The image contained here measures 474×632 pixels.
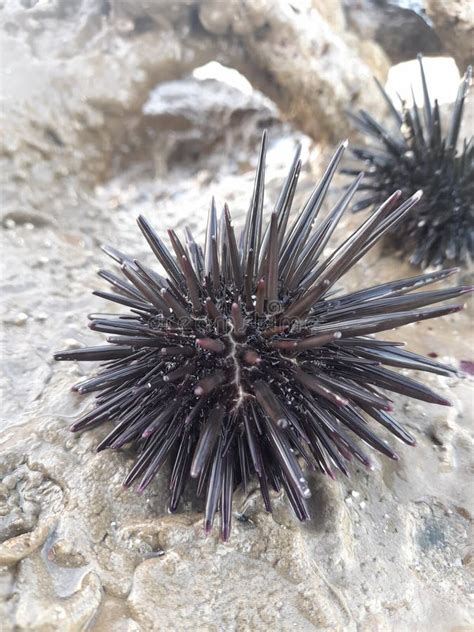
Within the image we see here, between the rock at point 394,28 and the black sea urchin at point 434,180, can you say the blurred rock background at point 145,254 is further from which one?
the black sea urchin at point 434,180

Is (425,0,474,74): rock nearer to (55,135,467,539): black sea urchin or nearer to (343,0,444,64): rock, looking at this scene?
(343,0,444,64): rock

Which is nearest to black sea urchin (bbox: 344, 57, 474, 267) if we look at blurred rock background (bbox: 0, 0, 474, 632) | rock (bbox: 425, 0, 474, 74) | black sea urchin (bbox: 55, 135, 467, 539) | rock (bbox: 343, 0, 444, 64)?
blurred rock background (bbox: 0, 0, 474, 632)

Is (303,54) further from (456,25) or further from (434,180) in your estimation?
(434,180)

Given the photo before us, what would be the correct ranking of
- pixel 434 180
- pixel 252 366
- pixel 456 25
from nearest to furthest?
pixel 252 366 < pixel 434 180 < pixel 456 25

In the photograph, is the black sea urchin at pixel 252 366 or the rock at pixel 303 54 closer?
the black sea urchin at pixel 252 366

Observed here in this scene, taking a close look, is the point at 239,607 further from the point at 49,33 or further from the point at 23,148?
the point at 49,33

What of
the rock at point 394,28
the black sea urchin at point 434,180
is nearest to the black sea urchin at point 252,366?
the black sea urchin at point 434,180

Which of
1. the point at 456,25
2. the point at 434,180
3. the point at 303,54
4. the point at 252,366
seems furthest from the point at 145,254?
the point at 456,25
